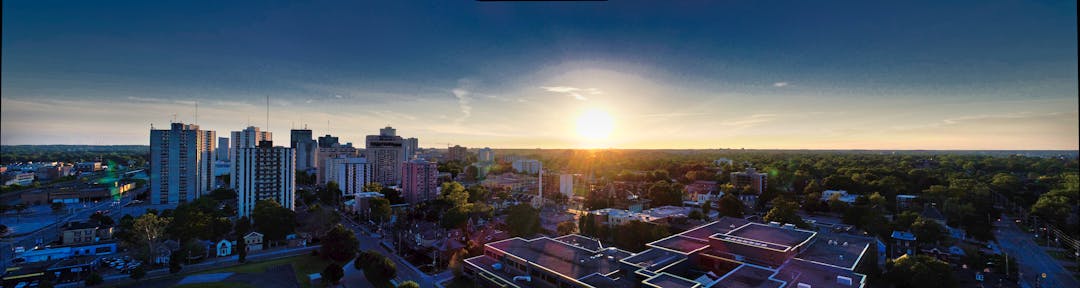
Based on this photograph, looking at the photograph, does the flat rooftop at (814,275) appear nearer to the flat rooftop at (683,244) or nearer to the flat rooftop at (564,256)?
the flat rooftop at (683,244)

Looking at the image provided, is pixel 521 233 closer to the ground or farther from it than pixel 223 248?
farther from it

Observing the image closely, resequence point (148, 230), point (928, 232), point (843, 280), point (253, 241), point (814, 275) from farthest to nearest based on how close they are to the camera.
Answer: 1. point (253, 241)
2. point (928, 232)
3. point (148, 230)
4. point (814, 275)
5. point (843, 280)

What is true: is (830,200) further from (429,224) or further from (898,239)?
(429,224)

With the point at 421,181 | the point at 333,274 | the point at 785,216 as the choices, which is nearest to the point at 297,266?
the point at 333,274

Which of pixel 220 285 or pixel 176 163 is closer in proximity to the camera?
pixel 220 285

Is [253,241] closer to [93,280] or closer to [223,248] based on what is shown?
[223,248]

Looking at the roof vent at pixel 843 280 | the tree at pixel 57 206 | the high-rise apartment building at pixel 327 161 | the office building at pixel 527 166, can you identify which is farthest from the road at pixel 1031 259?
the tree at pixel 57 206

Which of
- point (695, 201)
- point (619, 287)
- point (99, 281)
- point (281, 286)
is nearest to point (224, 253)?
point (99, 281)
